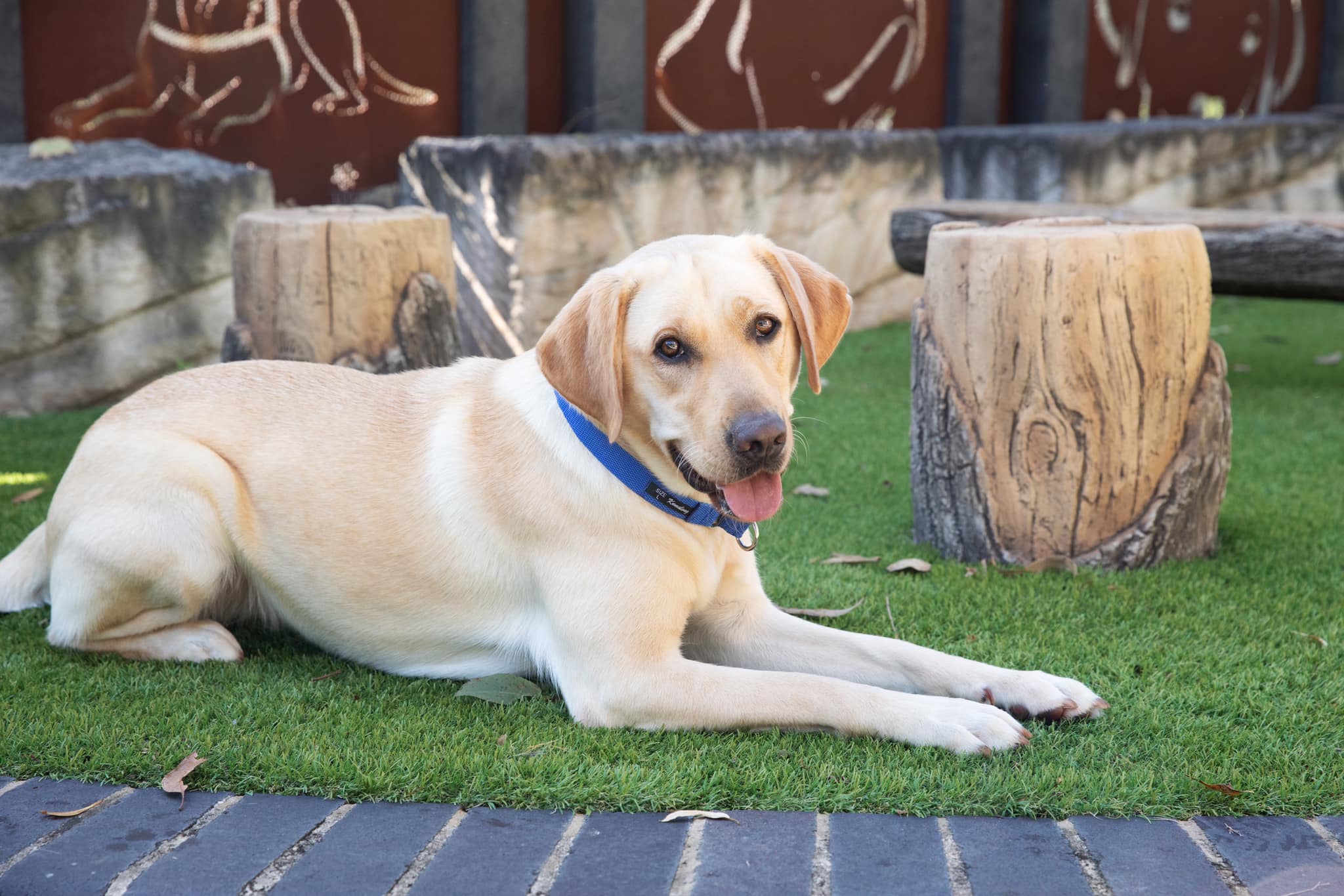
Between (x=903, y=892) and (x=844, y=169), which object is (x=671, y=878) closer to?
(x=903, y=892)

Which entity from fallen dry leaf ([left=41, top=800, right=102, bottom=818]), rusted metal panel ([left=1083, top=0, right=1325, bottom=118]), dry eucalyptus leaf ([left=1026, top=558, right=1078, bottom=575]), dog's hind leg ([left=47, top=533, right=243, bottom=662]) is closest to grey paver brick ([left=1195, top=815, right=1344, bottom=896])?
dry eucalyptus leaf ([left=1026, top=558, right=1078, bottom=575])

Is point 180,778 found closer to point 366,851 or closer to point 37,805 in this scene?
point 37,805

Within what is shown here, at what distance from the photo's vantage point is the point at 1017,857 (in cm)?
A: 225

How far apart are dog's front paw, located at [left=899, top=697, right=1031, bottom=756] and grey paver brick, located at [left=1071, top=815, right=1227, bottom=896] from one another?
26 cm

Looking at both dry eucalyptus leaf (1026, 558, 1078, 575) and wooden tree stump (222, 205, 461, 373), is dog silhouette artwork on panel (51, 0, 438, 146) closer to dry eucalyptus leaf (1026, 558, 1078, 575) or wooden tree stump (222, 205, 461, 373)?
wooden tree stump (222, 205, 461, 373)

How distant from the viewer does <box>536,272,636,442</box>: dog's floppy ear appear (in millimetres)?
2748

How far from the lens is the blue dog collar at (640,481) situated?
2.89m

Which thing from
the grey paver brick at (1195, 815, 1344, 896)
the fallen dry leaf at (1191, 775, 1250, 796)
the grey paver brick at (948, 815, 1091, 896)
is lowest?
the grey paver brick at (948, 815, 1091, 896)

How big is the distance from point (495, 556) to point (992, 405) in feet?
5.75

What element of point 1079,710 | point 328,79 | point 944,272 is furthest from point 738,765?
point 328,79

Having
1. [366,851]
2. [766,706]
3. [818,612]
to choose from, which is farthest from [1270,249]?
[366,851]

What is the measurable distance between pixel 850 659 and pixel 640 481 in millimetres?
715

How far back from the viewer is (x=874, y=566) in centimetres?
414

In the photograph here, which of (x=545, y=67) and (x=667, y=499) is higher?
(x=545, y=67)
